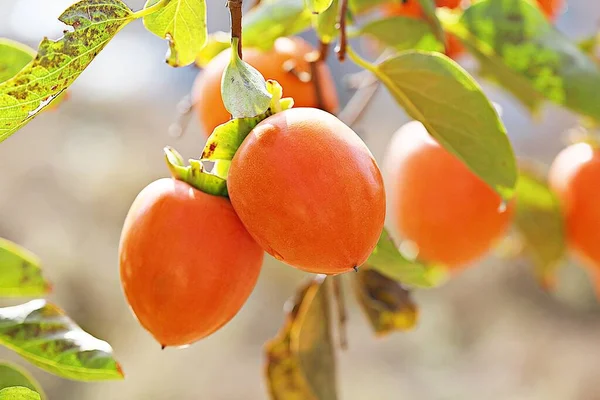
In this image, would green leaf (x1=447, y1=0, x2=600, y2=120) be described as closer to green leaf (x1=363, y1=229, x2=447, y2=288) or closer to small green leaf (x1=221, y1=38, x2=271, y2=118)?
green leaf (x1=363, y1=229, x2=447, y2=288)

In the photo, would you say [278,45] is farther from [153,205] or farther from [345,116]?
[153,205]

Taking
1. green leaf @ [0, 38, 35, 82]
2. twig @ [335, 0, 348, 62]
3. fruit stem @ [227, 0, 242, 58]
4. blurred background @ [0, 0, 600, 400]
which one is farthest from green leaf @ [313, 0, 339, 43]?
blurred background @ [0, 0, 600, 400]

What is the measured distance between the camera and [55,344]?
50cm

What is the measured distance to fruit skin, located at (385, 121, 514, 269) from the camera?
71 cm

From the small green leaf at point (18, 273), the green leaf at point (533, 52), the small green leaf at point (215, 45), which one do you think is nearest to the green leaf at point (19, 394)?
the small green leaf at point (18, 273)

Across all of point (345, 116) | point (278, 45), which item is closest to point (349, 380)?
→ point (345, 116)

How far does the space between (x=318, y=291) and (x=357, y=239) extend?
354 millimetres

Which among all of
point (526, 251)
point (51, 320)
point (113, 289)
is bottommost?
point (113, 289)

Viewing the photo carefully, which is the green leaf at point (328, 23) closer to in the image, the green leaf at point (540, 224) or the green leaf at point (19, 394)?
the green leaf at point (19, 394)

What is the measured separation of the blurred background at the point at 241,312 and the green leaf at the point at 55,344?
6.62 feet

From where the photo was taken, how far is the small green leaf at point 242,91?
426mm

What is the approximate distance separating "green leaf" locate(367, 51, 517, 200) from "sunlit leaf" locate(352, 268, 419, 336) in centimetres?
23

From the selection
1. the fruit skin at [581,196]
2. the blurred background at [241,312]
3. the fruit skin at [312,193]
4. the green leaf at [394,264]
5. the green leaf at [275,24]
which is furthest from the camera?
the blurred background at [241,312]

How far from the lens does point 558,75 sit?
0.68 metres
